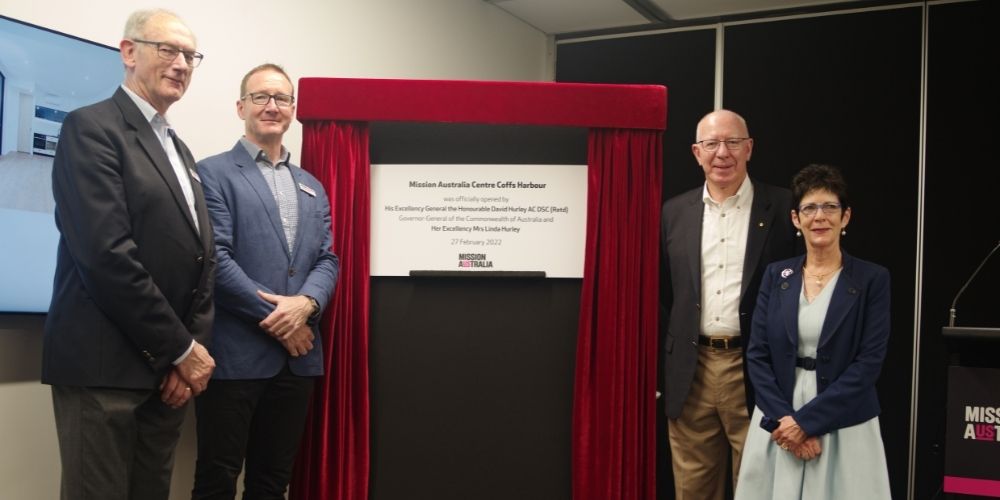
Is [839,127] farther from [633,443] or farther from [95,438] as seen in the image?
[95,438]

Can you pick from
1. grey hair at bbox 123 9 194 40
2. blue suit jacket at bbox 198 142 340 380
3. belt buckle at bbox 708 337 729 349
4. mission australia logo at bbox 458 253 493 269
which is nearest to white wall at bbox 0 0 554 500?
grey hair at bbox 123 9 194 40

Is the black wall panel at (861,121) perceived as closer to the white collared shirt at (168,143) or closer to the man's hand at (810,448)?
the man's hand at (810,448)

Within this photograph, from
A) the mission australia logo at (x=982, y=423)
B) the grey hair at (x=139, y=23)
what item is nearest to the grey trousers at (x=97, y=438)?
the grey hair at (x=139, y=23)

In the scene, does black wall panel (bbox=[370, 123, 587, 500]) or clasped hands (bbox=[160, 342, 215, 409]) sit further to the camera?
black wall panel (bbox=[370, 123, 587, 500])

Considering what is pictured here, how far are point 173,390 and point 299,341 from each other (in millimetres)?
457

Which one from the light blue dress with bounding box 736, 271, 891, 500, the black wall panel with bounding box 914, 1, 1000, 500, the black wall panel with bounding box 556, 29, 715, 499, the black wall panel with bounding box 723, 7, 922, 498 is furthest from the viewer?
the black wall panel with bounding box 556, 29, 715, 499

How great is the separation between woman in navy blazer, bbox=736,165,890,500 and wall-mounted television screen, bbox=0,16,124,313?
2313 millimetres

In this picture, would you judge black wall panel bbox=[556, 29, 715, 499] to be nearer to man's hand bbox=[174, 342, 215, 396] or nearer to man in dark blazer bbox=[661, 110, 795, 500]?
man in dark blazer bbox=[661, 110, 795, 500]

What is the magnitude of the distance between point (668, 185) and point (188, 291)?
3.43 metres

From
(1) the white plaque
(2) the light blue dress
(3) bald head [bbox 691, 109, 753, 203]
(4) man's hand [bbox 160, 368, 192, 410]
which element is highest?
(3) bald head [bbox 691, 109, 753, 203]

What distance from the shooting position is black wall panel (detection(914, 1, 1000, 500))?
13.9ft

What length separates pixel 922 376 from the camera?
4.37 m

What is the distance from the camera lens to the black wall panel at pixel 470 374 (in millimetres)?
2828

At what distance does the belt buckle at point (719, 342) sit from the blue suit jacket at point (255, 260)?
132 cm
